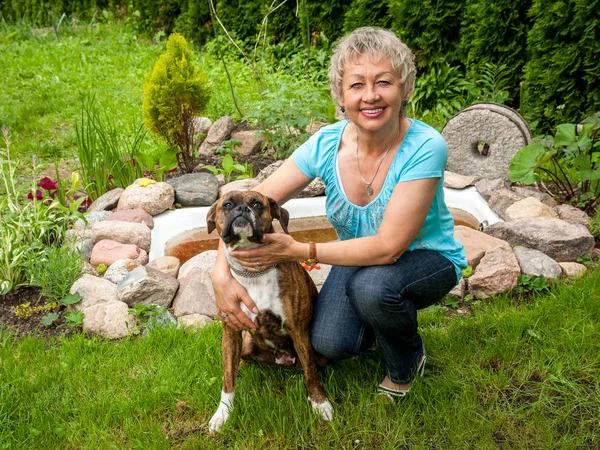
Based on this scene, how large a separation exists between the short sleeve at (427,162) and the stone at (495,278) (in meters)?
1.51

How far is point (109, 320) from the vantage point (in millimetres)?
3986

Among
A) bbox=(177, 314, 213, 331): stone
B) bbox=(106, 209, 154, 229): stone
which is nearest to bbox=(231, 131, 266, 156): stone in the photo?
bbox=(106, 209, 154, 229): stone

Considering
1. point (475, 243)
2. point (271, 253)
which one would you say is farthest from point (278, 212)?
point (475, 243)

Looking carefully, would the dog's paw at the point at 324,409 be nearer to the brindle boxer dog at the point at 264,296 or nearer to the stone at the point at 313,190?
the brindle boxer dog at the point at 264,296

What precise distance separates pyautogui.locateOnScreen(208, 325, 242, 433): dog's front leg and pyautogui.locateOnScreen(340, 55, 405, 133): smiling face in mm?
1204

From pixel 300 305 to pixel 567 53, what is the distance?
4579 millimetres

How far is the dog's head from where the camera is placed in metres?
2.70

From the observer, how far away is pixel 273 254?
2820mm

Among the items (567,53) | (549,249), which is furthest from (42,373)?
(567,53)

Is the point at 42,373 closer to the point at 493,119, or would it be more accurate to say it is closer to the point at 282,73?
the point at 493,119

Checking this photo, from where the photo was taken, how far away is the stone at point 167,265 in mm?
4578

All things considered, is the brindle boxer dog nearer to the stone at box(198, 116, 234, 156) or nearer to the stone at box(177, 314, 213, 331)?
the stone at box(177, 314, 213, 331)

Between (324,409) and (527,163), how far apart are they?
2933 mm

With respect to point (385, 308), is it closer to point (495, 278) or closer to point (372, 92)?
point (372, 92)
